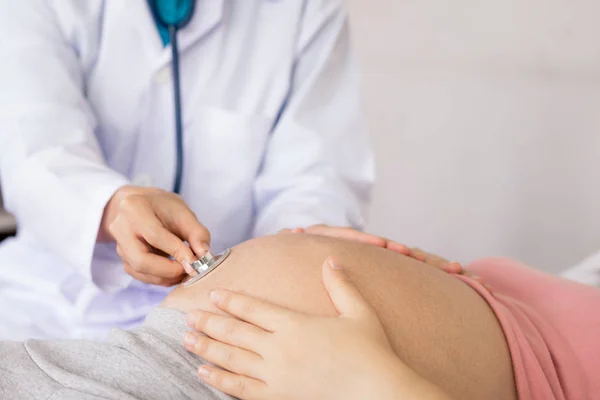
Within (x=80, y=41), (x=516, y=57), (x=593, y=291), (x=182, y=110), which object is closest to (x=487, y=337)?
(x=593, y=291)

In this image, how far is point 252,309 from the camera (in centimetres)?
70

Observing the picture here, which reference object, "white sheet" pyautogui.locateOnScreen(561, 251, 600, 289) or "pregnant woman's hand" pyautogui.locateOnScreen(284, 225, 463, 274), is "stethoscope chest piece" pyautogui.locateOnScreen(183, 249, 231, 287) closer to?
"pregnant woman's hand" pyautogui.locateOnScreen(284, 225, 463, 274)

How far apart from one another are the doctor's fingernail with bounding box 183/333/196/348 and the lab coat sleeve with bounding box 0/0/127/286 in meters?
0.28

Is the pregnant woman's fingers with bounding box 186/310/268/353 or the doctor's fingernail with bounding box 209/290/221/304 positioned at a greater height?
the doctor's fingernail with bounding box 209/290/221/304

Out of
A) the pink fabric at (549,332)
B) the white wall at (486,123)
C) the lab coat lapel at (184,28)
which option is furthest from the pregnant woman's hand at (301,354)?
the white wall at (486,123)

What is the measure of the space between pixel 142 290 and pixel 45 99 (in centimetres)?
33

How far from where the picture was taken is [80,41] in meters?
1.07

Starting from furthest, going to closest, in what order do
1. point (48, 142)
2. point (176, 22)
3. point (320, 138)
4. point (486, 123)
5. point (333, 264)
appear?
point (486, 123), point (320, 138), point (176, 22), point (48, 142), point (333, 264)

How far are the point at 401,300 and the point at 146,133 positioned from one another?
565 millimetres

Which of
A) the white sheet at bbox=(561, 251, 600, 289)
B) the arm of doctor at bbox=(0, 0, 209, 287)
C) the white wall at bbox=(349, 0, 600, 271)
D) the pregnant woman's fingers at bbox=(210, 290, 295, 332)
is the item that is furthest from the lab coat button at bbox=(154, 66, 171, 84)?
the white wall at bbox=(349, 0, 600, 271)

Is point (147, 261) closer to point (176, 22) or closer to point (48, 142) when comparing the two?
→ point (48, 142)

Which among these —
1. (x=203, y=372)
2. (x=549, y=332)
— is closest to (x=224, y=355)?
(x=203, y=372)

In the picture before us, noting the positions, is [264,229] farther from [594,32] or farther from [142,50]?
[594,32]

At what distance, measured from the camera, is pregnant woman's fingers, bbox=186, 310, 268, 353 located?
668 millimetres
